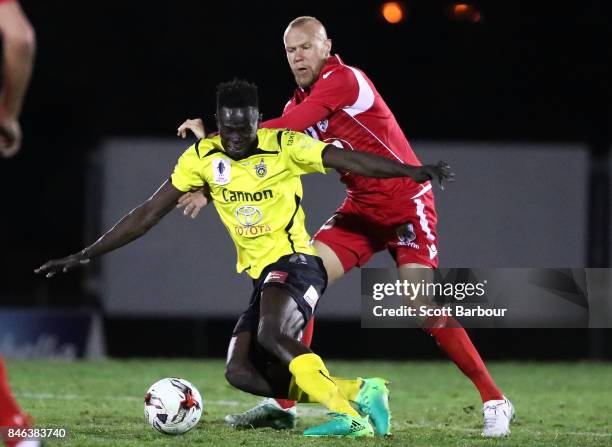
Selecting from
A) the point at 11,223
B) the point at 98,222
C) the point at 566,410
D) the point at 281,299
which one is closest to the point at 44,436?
the point at 281,299

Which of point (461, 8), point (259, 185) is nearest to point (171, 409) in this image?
point (259, 185)

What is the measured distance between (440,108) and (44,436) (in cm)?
1093

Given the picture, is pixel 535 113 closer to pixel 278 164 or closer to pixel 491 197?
pixel 491 197

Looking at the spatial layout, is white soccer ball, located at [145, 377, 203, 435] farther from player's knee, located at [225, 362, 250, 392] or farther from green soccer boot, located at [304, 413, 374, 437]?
green soccer boot, located at [304, 413, 374, 437]

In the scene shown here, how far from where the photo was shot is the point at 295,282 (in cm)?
627

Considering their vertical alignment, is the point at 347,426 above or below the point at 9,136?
below

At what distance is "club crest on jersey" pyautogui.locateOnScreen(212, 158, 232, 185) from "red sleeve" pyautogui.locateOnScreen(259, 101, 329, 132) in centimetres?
42

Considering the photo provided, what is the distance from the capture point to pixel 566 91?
15.9m

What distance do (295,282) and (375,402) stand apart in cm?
79

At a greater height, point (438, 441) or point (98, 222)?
point (98, 222)

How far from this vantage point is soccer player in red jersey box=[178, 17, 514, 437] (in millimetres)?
6965

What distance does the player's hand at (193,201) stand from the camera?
21.2 ft

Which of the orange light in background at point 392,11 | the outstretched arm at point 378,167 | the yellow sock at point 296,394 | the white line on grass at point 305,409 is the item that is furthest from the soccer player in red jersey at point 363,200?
the orange light in background at point 392,11

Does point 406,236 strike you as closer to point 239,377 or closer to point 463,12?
point 239,377
